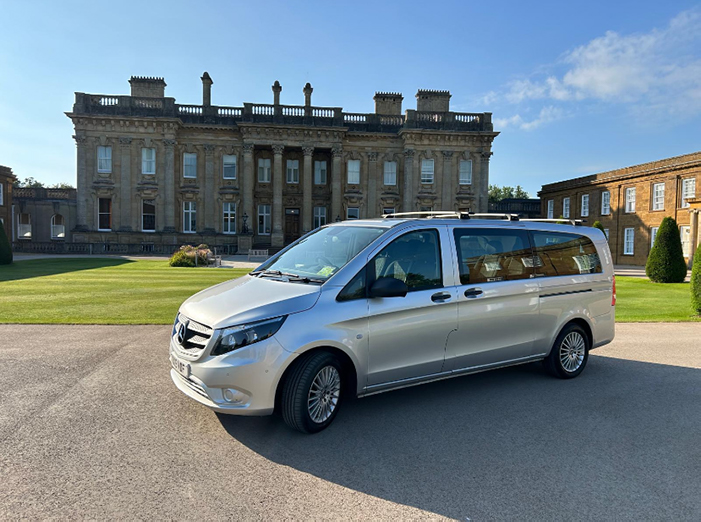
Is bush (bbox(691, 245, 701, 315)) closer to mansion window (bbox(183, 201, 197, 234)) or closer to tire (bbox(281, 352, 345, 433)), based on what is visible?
tire (bbox(281, 352, 345, 433))

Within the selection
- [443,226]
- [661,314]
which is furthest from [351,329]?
[661,314]

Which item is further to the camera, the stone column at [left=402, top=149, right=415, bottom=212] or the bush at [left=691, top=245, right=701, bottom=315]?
the stone column at [left=402, top=149, right=415, bottom=212]

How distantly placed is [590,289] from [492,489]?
165 inches

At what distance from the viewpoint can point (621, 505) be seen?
10.4 feet

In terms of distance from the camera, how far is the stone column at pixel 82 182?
139ft

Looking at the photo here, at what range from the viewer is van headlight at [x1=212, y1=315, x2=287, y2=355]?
3.97 metres

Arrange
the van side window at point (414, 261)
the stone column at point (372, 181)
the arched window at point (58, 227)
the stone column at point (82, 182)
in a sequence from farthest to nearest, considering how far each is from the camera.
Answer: the arched window at point (58, 227)
the stone column at point (372, 181)
the stone column at point (82, 182)
the van side window at point (414, 261)

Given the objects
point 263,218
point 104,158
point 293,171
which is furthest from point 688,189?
point 104,158

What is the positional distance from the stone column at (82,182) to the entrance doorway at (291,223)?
18.9 m

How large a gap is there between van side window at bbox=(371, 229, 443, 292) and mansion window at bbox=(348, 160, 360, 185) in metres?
42.7

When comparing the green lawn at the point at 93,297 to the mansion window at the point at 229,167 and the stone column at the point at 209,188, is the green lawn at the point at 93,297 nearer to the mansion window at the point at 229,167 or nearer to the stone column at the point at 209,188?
the stone column at the point at 209,188

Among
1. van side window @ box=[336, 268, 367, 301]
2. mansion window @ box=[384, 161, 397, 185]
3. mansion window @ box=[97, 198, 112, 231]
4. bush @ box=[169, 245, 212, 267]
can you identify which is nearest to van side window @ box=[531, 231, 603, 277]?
van side window @ box=[336, 268, 367, 301]

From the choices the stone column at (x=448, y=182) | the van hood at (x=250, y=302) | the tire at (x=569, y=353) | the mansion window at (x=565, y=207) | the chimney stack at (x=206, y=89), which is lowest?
the tire at (x=569, y=353)

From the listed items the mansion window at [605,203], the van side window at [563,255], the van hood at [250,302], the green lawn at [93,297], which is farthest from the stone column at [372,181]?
the van hood at [250,302]
